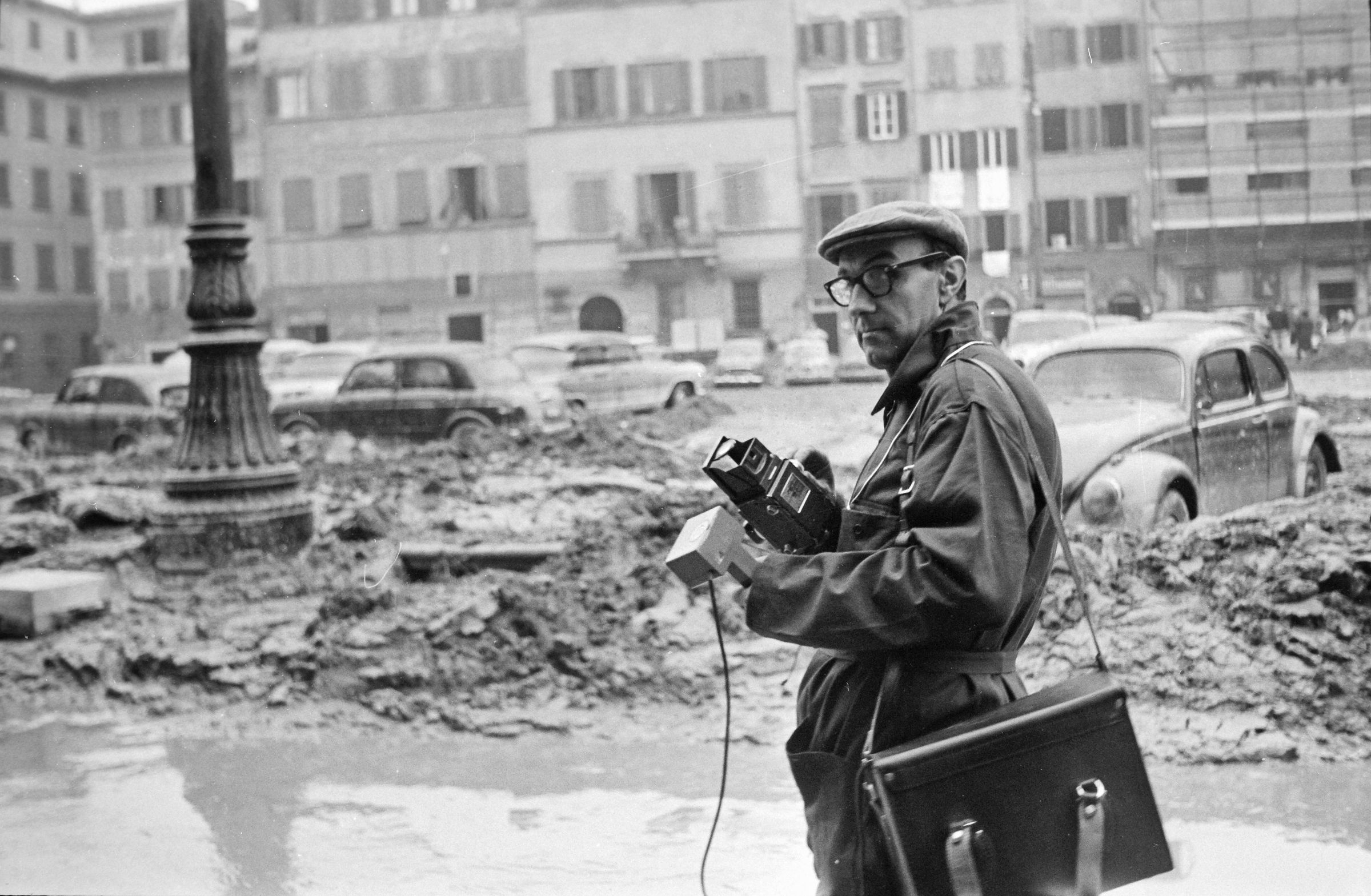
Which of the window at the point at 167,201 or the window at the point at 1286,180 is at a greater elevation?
the window at the point at 167,201

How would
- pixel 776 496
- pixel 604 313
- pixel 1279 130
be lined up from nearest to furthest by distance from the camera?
pixel 776 496 → pixel 1279 130 → pixel 604 313

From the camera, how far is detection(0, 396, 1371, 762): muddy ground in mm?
5707

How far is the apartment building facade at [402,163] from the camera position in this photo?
7.71 m

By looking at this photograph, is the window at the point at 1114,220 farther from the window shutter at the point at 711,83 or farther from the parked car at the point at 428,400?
the parked car at the point at 428,400

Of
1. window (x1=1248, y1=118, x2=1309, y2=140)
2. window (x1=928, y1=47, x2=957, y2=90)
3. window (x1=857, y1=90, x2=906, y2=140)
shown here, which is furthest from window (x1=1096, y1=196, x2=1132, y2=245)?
window (x1=857, y1=90, x2=906, y2=140)

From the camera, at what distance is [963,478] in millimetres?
2174

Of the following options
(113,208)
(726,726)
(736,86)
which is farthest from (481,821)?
(113,208)

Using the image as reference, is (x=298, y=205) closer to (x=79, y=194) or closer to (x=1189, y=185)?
(x=79, y=194)

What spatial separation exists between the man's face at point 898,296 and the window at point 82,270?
760 centimetres

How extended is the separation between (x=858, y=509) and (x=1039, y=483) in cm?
31

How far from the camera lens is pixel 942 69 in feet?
22.4

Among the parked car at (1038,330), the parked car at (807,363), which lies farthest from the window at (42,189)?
the parked car at (1038,330)

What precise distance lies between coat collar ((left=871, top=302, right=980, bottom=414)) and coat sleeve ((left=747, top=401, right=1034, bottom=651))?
0.18 metres

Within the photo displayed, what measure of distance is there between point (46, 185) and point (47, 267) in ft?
1.81
